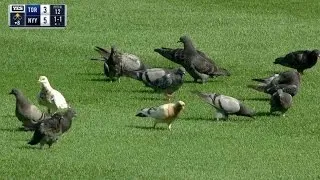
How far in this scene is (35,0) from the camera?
30797 mm

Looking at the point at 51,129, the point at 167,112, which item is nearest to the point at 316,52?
the point at 167,112

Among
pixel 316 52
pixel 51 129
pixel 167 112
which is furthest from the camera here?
pixel 316 52

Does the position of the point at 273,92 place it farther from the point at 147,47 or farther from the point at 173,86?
the point at 147,47

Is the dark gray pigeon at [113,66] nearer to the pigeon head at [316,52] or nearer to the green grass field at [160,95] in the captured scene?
the green grass field at [160,95]

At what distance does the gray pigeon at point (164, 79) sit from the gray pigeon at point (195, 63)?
1.47 metres

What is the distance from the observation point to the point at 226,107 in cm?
1991

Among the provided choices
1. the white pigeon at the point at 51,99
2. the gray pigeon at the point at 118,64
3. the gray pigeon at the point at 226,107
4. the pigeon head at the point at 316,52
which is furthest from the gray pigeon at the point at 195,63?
the white pigeon at the point at 51,99

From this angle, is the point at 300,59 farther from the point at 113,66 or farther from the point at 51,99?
the point at 51,99

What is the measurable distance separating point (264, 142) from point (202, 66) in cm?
478

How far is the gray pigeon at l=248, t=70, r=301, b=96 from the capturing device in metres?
21.4

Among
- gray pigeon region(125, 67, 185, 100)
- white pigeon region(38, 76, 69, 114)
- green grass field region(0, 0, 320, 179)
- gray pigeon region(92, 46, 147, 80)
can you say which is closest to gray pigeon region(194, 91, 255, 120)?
green grass field region(0, 0, 320, 179)

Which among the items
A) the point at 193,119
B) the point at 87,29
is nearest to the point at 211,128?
the point at 193,119
